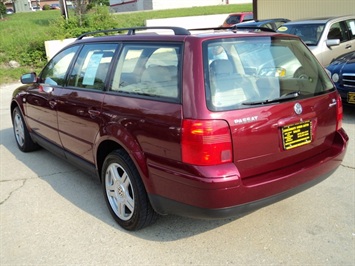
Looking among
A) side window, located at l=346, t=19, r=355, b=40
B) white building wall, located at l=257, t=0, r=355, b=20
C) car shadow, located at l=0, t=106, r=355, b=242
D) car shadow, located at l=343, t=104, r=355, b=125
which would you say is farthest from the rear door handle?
white building wall, located at l=257, t=0, r=355, b=20

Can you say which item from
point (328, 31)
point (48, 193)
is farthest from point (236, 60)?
point (328, 31)

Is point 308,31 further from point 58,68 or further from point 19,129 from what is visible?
point 19,129

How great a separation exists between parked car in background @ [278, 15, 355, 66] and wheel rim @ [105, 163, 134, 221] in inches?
241

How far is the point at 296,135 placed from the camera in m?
2.85

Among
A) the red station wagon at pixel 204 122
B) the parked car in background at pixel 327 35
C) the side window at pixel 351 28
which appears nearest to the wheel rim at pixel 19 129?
the red station wagon at pixel 204 122

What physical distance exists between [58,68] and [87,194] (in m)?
1.55

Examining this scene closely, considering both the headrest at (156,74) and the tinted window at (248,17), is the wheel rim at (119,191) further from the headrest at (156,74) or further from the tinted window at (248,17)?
the tinted window at (248,17)

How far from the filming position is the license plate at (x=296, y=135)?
2779 millimetres

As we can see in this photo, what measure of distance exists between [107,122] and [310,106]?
167cm

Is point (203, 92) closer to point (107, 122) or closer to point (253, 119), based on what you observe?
point (253, 119)

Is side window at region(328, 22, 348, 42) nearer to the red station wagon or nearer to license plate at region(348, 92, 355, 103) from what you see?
license plate at region(348, 92, 355, 103)

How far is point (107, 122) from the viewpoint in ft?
10.6

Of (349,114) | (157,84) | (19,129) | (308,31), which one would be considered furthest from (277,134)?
(308,31)

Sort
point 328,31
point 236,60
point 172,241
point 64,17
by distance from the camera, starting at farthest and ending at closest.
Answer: point 64,17
point 328,31
point 172,241
point 236,60
